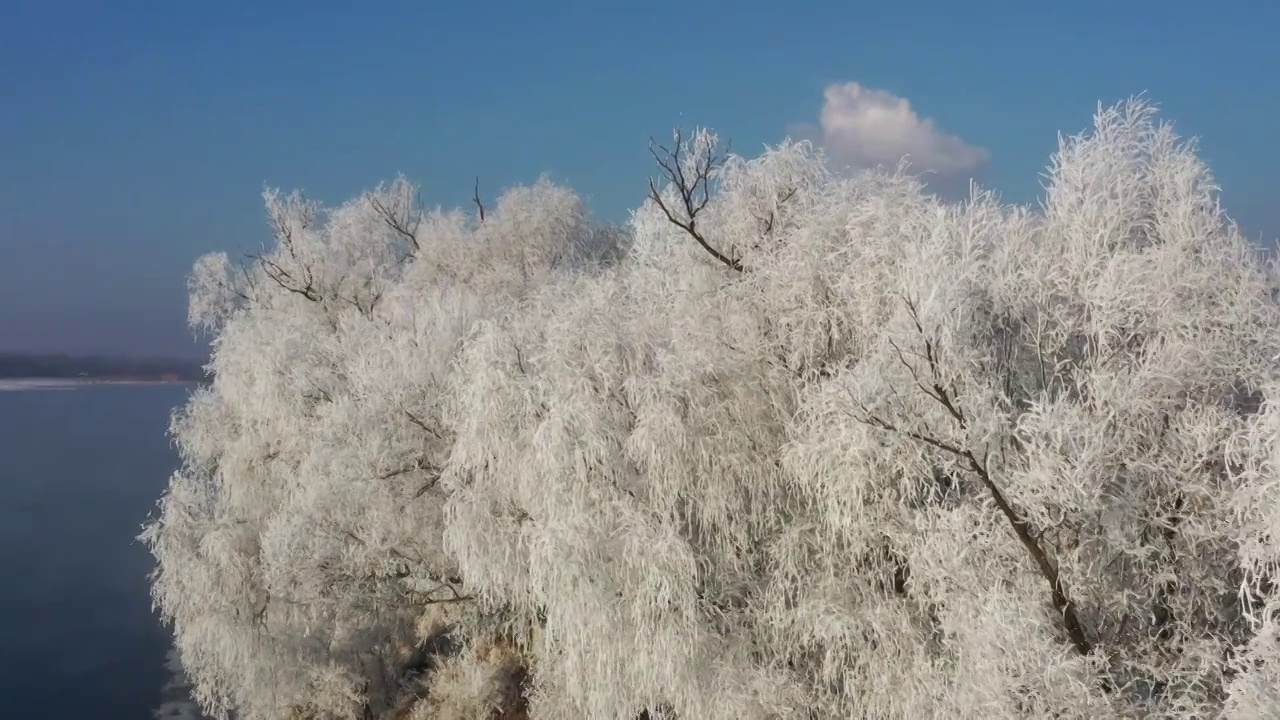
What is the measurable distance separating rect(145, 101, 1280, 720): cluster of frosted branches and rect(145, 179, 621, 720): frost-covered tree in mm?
91

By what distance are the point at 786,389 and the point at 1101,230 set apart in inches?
128

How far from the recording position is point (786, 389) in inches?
378

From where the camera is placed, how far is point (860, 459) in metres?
8.12

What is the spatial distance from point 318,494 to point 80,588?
64.4 feet

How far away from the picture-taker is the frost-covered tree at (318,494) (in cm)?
1342

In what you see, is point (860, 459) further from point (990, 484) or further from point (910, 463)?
point (990, 484)

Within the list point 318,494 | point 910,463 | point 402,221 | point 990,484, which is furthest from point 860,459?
point 402,221

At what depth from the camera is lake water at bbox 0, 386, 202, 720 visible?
20.6 metres

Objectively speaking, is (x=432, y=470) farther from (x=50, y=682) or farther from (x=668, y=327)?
(x=50, y=682)

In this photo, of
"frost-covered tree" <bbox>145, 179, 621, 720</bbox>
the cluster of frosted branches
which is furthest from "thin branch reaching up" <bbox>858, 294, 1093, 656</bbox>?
"frost-covered tree" <bbox>145, 179, 621, 720</bbox>

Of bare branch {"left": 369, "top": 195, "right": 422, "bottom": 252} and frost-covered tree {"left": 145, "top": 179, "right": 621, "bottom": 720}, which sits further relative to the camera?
bare branch {"left": 369, "top": 195, "right": 422, "bottom": 252}

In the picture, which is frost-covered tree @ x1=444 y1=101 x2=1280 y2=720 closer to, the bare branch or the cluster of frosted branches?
the cluster of frosted branches

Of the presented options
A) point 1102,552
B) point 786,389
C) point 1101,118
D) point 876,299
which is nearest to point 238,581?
point 786,389

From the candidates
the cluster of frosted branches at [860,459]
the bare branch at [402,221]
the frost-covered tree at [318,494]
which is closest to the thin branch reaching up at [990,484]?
the cluster of frosted branches at [860,459]
